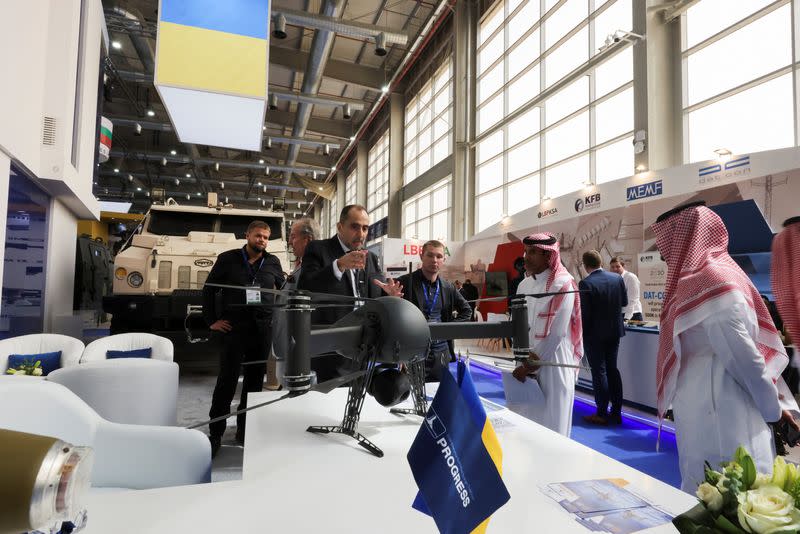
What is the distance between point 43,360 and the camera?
10.8 feet

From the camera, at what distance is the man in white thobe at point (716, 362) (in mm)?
1683

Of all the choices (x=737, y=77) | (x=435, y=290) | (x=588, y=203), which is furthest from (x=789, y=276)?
(x=737, y=77)

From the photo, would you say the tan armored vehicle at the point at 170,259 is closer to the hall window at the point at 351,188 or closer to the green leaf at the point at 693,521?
the green leaf at the point at 693,521

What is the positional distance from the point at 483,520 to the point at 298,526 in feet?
1.62

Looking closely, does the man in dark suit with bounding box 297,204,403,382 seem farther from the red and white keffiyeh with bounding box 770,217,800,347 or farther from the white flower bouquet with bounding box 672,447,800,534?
the red and white keffiyeh with bounding box 770,217,800,347

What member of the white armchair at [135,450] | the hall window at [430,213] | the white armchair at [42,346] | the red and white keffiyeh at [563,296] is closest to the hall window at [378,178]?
the hall window at [430,213]

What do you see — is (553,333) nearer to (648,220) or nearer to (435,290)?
(435,290)

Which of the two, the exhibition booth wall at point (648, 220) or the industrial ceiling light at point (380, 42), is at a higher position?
the industrial ceiling light at point (380, 42)

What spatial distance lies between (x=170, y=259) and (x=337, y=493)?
5290 millimetres

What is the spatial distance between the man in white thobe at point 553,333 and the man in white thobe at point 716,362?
83 centimetres

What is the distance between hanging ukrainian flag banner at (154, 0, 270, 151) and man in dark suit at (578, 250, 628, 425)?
3.58 m

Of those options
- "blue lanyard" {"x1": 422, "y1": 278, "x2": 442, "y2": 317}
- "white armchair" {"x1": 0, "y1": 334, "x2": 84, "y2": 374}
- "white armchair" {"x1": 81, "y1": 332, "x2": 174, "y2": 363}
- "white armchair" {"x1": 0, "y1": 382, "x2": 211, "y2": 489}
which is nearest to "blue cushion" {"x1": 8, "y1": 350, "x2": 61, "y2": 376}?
"white armchair" {"x1": 0, "y1": 334, "x2": 84, "y2": 374}

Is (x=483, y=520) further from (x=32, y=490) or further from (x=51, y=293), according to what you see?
(x=51, y=293)

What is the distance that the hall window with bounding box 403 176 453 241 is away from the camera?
42.9ft
